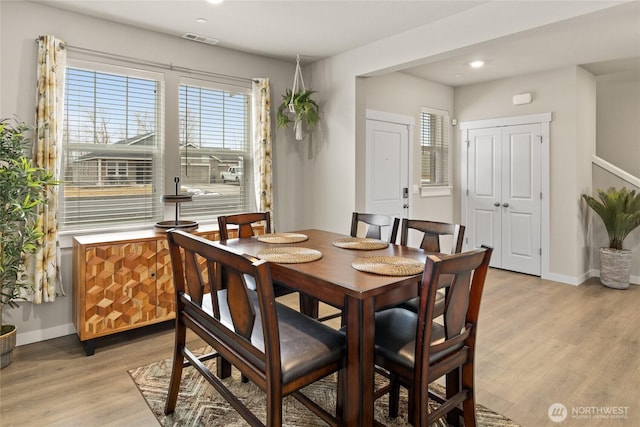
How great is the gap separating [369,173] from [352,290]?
11.0 ft

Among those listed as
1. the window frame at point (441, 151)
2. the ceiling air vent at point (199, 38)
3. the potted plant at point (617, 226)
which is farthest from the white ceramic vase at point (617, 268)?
the ceiling air vent at point (199, 38)

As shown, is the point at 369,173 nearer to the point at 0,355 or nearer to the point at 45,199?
the point at 45,199

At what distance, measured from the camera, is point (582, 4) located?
2.48m

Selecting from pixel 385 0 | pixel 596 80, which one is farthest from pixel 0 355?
pixel 596 80

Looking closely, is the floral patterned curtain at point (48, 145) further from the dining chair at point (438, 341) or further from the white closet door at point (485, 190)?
the white closet door at point (485, 190)

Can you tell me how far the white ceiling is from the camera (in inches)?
116

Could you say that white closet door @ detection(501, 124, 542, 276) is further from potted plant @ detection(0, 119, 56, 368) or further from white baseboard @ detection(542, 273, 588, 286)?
potted plant @ detection(0, 119, 56, 368)

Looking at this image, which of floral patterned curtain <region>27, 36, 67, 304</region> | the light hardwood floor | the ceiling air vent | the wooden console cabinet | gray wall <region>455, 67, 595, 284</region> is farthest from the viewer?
gray wall <region>455, 67, 595, 284</region>

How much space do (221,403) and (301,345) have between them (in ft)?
3.03

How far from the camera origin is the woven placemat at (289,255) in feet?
6.28

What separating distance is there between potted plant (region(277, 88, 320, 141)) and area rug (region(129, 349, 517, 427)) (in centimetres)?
257

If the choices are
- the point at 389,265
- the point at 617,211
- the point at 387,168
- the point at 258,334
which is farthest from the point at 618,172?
the point at 258,334

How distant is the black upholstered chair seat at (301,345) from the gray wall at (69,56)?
2115mm

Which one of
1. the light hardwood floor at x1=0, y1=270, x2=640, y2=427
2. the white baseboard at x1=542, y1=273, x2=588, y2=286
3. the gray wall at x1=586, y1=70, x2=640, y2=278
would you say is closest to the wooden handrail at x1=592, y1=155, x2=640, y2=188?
the gray wall at x1=586, y1=70, x2=640, y2=278
